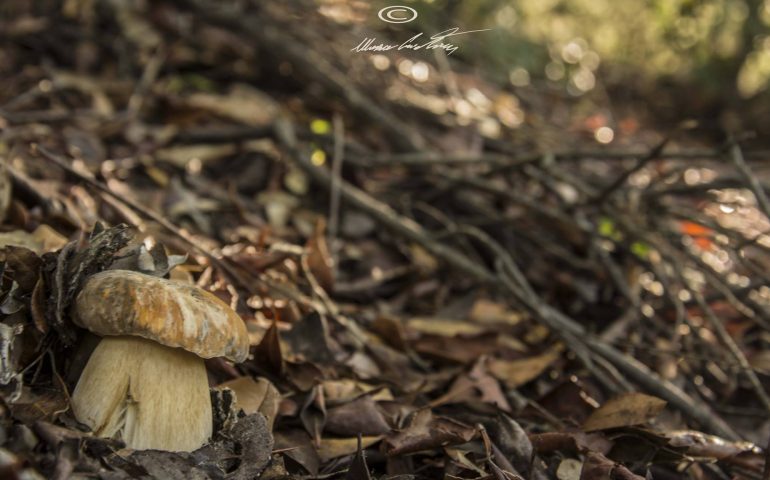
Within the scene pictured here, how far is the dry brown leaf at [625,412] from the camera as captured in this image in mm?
2213

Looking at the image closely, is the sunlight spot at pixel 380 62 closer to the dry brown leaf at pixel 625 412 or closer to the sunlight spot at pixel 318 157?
the sunlight spot at pixel 318 157

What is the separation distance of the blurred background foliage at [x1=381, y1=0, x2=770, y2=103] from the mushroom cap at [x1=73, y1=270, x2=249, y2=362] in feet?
11.9

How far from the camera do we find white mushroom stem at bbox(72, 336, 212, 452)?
1.72 meters

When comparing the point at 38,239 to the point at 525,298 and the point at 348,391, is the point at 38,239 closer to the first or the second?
the point at 348,391

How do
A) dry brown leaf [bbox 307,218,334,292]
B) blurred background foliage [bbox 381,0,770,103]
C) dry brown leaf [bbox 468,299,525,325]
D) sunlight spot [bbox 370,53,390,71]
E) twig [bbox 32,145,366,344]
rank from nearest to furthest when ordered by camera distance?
twig [bbox 32,145,366,344] < dry brown leaf [bbox 307,218,334,292] < dry brown leaf [bbox 468,299,525,325] < sunlight spot [bbox 370,53,390,71] < blurred background foliage [bbox 381,0,770,103]

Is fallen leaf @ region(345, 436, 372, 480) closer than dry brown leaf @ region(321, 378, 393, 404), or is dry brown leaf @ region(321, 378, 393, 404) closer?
fallen leaf @ region(345, 436, 372, 480)

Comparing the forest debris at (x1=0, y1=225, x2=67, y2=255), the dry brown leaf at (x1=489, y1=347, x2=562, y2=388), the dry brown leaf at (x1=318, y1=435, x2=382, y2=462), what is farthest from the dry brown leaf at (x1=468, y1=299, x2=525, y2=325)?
the forest debris at (x1=0, y1=225, x2=67, y2=255)

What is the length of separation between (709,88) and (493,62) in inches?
110

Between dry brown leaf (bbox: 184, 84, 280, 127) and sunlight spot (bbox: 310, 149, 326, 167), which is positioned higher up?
dry brown leaf (bbox: 184, 84, 280, 127)

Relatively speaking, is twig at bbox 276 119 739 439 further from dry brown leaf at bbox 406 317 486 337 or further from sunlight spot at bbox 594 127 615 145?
sunlight spot at bbox 594 127 615 145

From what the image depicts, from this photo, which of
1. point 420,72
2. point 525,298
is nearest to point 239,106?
point 420,72

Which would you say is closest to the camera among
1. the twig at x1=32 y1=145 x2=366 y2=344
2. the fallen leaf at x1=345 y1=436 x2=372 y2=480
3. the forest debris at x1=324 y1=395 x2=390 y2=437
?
the fallen leaf at x1=345 y1=436 x2=372 y2=480

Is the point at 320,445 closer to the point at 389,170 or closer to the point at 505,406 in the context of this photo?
the point at 505,406

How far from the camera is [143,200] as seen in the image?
10.6 feet
